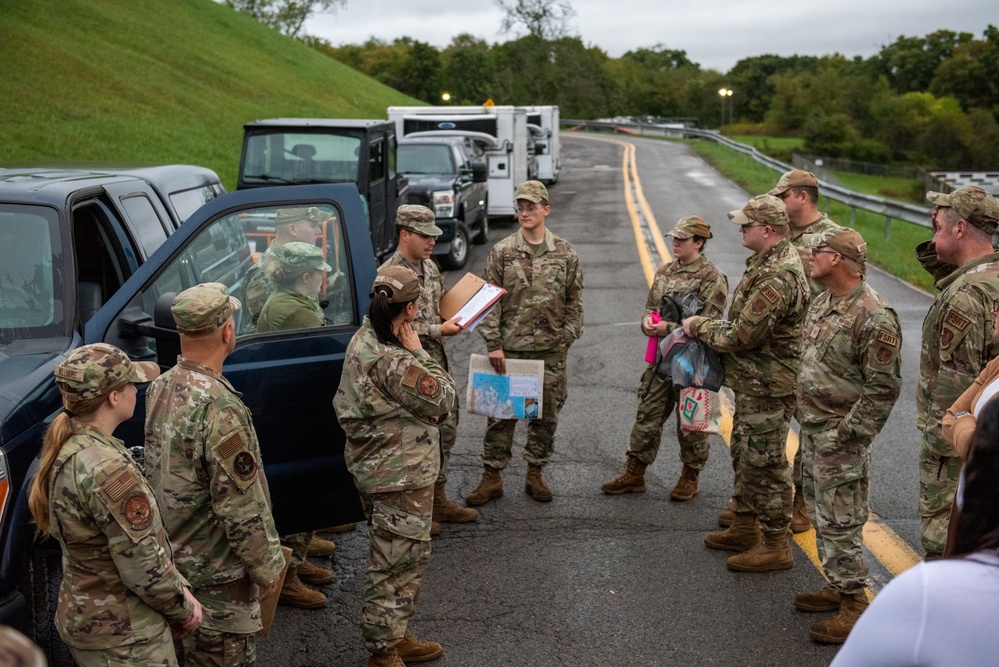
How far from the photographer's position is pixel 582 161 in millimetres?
39625

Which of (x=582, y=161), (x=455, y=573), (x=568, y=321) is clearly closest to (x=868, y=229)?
(x=568, y=321)

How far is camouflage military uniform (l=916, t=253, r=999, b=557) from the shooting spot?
4.34m

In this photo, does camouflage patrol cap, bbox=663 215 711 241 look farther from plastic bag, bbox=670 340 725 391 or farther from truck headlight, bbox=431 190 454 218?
truck headlight, bbox=431 190 454 218

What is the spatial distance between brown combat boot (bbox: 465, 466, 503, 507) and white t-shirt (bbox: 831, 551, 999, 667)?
470 cm

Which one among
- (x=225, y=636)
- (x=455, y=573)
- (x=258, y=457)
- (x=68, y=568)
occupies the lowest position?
(x=455, y=573)

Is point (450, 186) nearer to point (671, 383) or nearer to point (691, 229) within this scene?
point (691, 229)

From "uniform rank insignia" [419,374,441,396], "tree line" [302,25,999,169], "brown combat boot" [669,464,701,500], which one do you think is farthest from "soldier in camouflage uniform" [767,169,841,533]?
"tree line" [302,25,999,169]

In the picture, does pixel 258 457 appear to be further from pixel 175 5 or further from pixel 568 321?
pixel 175 5

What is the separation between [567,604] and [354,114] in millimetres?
40836

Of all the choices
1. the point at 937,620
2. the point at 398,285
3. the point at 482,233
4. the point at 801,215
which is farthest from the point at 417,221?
the point at 482,233

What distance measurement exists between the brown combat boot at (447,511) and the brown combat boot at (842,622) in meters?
2.23

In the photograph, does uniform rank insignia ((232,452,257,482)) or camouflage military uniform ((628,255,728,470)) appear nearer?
uniform rank insignia ((232,452,257,482))

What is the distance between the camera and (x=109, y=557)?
3.24 m

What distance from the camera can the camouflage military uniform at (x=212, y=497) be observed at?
11.6 feet
